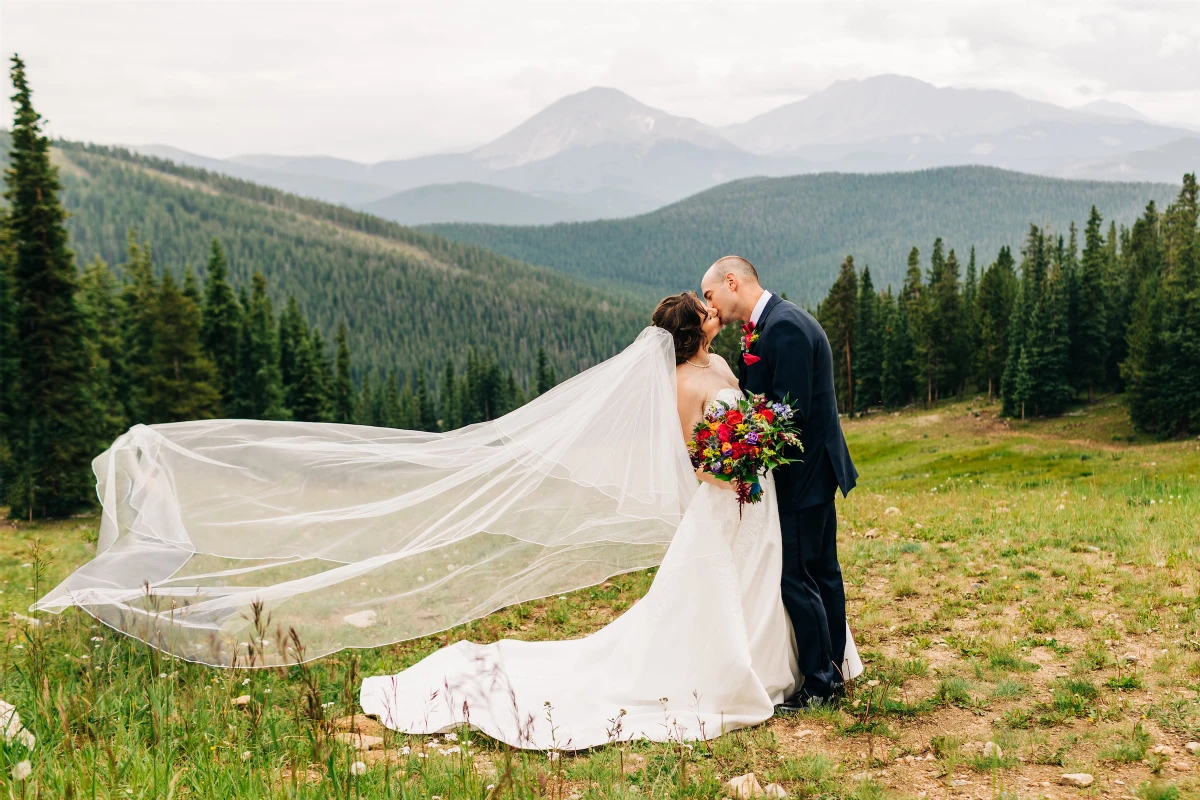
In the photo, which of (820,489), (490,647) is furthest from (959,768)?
(490,647)

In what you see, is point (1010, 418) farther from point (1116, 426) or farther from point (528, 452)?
point (528, 452)

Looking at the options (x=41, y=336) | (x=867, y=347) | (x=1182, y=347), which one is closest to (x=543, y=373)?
(x=867, y=347)

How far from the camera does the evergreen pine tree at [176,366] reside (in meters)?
46.3

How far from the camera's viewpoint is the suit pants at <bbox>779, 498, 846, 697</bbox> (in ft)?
23.3

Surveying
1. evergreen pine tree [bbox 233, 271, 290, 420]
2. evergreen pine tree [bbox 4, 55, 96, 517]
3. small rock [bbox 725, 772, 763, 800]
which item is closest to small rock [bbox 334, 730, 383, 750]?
small rock [bbox 725, 772, 763, 800]

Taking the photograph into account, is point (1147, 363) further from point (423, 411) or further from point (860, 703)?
point (423, 411)

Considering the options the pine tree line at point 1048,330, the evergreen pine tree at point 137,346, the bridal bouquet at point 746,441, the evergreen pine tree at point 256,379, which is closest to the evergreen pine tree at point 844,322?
the pine tree line at point 1048,330

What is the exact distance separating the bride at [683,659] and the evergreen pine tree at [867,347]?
3326 inches

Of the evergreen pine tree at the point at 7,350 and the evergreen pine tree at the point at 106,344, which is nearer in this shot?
the evergreen pine tree at the point at 7,350

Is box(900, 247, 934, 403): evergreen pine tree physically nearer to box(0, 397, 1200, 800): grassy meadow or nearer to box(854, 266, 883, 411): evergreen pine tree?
box(854, 266, 883, 411): evergreen pine tree

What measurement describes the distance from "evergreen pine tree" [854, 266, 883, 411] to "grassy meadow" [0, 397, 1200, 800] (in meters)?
77.5

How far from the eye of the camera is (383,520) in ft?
27.8

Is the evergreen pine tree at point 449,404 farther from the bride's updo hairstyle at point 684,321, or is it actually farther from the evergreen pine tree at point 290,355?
the bride's updo hairstyle at point 684,321

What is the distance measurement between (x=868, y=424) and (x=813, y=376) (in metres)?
76.9
